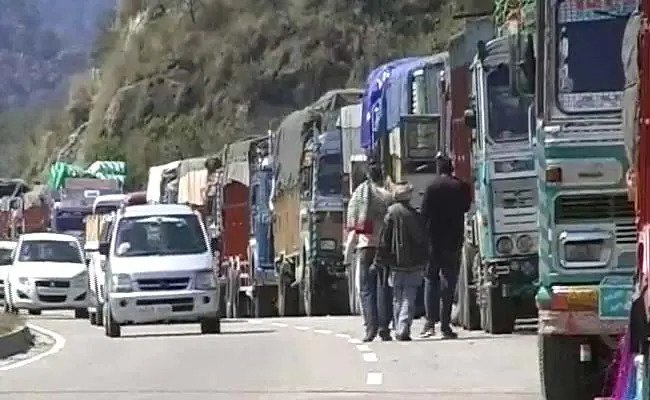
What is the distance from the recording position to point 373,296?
2177 cm

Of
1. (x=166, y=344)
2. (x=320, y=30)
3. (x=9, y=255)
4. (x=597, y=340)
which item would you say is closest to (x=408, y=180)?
(x=166, y=344)

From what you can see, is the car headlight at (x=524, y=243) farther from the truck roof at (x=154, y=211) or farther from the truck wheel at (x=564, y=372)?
the truck wheel at (x=564, y=372)

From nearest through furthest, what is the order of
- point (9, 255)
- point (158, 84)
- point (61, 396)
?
point (61, 396)
point (9, 255)
point (158, 84)

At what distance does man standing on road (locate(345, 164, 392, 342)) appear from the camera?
21.7m

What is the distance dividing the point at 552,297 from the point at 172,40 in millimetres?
84529

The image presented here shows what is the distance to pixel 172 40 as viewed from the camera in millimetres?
95562

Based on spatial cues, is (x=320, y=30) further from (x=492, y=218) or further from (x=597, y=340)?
(x=597, y=340)

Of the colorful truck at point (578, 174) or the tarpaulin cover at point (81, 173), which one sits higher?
the colorful truck at point (578, 174)

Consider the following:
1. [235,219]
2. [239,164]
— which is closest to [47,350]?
[239,164]

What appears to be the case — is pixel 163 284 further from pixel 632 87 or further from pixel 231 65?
pixel 231 65

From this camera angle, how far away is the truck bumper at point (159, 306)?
25.7 metres

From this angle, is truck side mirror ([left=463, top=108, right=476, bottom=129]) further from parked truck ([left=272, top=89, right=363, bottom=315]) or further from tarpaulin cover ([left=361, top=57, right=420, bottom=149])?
parked truck ([left=272, top=89, right=363, bottom=315])

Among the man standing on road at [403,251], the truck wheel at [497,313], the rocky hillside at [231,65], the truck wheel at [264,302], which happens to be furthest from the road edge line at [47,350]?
the rocky hillside at [231,65]

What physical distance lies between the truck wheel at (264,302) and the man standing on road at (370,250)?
52.0 feet
